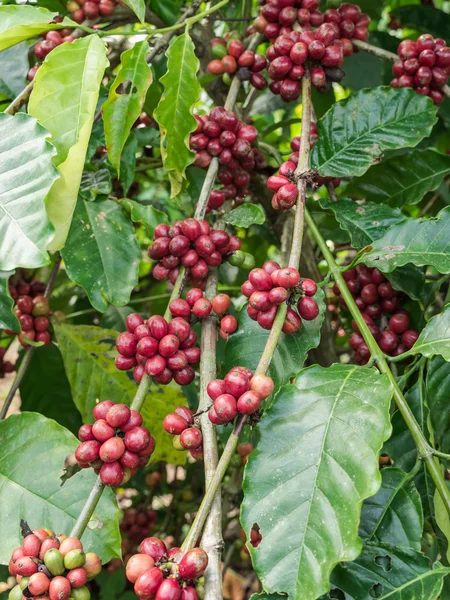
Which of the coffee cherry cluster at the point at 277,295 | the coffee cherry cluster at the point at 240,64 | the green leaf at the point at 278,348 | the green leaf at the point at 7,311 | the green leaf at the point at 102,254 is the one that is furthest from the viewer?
the coffee cherry cluster at the point at 240,64

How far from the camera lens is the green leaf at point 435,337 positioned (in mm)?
992

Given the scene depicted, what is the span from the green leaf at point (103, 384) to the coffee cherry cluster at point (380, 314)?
0.50 m

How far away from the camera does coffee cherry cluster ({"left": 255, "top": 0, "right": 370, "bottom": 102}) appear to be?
1.38 meters

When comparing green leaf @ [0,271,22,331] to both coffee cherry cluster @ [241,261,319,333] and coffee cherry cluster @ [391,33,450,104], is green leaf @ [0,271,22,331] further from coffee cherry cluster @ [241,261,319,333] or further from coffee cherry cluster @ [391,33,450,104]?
coffee cherry cluster @ [391,33,450,104]

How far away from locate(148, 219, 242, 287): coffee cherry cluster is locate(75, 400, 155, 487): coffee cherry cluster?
14.1 inches

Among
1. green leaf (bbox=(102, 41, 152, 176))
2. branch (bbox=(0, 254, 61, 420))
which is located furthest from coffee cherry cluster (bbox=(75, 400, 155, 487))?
green leaf (bbox=(102, 41, 152, 176))

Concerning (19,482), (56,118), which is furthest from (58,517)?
(56,118)

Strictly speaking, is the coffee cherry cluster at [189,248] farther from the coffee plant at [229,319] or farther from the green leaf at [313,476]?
the green leaf at [313,476]

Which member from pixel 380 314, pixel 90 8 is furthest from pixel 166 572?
pixel 90 8

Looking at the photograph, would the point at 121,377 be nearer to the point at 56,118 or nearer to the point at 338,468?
the point at 56,118

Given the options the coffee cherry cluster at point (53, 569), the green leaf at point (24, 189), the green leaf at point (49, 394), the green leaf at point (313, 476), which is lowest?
the green leaf at point (49, 394)

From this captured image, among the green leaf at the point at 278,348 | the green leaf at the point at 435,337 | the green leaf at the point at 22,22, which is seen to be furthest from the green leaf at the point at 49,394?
the green leaf at the point at 435,337

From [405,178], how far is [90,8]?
95 centimetres

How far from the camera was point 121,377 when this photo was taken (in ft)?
5.19
